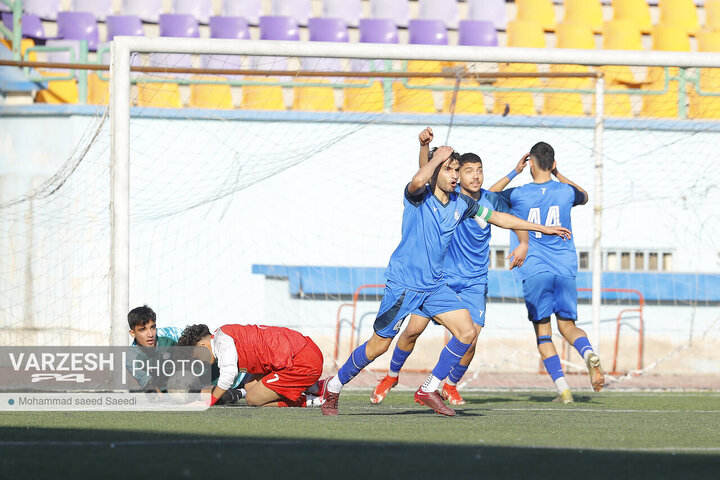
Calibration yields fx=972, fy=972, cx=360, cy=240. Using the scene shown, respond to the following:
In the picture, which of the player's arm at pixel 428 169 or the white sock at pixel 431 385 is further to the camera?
the white sock at pixel 431 385

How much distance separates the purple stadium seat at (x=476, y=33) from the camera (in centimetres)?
1401

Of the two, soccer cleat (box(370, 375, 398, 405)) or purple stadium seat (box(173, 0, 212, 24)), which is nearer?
soccer cleat (box(370, 375, 398, 405))

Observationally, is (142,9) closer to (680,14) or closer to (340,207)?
(340,207)

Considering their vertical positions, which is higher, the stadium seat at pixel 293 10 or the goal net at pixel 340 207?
the stadium seat at pixel 293 10

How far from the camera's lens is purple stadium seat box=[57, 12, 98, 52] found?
42.9 feet

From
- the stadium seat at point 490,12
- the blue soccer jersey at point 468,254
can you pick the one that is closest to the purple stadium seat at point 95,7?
the stadium seat at point 490,12

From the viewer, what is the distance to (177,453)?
413cm

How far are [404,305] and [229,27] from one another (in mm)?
8312

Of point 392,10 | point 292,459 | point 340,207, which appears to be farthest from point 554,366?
point 392,10

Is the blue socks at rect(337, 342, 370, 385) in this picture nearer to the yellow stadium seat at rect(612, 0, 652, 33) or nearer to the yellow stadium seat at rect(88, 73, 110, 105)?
the yellow stadium seat at rect(88, 73, 110, 105)

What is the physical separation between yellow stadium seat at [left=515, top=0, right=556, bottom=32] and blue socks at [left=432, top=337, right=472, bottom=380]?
9147 mm

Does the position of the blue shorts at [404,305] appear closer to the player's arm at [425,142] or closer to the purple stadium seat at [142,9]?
the player's arm at [425,142]

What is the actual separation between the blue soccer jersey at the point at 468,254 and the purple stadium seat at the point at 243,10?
24.2ft

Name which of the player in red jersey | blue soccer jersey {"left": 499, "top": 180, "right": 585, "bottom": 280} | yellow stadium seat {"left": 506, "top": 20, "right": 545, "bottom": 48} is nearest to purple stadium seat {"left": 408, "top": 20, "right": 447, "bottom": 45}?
yellow stadium seat {"left": 506, "top": 20, "right": 545, "bottom": 48}
